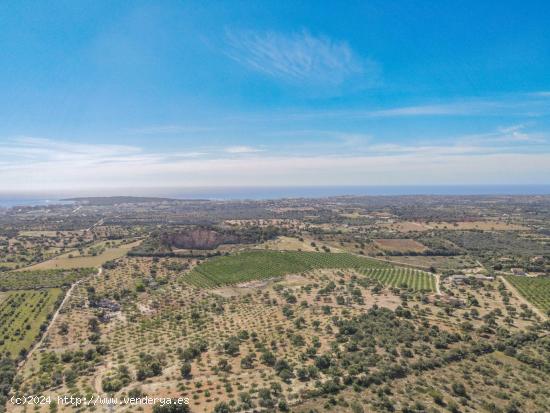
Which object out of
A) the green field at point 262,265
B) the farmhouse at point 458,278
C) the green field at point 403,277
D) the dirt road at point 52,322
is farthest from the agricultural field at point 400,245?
the dirt road at point 52,322

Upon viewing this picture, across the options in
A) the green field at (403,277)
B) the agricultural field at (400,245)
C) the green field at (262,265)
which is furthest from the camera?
the agricultural field at (400,245)

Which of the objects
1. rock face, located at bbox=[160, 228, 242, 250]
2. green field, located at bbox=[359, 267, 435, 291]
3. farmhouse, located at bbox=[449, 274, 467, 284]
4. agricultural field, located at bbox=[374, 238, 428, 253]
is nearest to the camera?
green field, located at bbox=[359, 267, 435, 291]

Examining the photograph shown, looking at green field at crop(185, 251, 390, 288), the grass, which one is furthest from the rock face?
green field at crop(185, 251, 390, 288)

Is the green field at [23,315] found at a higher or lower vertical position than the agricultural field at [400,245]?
lower

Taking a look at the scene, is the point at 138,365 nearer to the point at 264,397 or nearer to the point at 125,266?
the point at 264,397

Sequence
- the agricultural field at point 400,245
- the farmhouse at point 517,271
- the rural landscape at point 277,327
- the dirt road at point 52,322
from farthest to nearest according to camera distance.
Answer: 1. the agricultural field at point 400,245
2. the farmhouse at point 517,271
3. the dirt road at point 52,322
4. the rural landscape at point 277,327

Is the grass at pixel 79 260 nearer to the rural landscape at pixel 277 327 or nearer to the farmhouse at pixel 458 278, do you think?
the rural landscape at pixel 277 327

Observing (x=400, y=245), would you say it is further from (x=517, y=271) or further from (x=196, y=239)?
(x=196, y=239)

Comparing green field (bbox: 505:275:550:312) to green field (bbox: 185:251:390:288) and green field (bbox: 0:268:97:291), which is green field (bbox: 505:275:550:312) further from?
green field (bbox: 0:268:97:291)
